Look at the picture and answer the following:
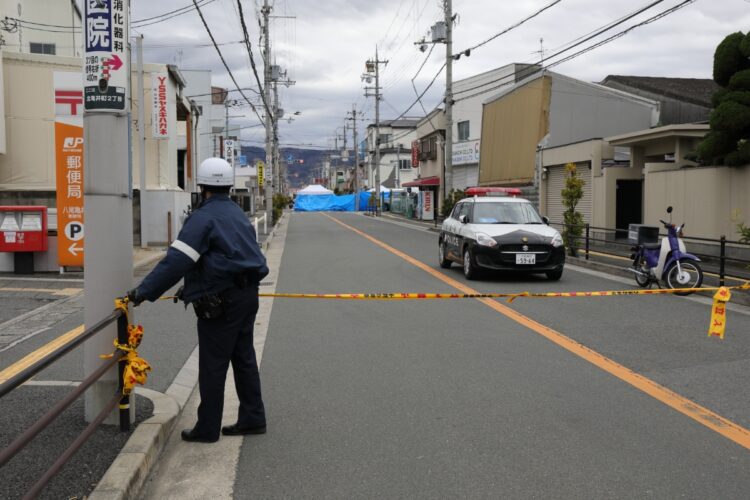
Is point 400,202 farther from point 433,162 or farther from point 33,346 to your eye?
point 33,346

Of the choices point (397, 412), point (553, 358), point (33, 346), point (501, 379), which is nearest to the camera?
point (397, 412)

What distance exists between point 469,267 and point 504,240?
92cm

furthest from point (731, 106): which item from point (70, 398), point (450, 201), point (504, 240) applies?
point (450, 201)

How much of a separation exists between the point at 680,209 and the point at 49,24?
113 ft

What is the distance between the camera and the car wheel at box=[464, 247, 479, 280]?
12.9 m

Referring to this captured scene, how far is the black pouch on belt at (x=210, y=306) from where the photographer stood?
4.23 m

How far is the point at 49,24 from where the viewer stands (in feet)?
123

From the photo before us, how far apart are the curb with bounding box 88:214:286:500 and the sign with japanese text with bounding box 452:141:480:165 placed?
39.2 metres

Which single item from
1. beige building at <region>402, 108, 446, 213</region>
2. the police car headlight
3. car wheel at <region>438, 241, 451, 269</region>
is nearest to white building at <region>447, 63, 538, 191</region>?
beige building at <region>402, 108, 446, 213</region>

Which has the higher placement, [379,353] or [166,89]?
[166,89]

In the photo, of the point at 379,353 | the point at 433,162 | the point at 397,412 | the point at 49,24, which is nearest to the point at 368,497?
the point at 397,412

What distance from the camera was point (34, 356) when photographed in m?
6.98

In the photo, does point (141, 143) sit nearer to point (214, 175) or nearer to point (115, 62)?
point (115, 62)

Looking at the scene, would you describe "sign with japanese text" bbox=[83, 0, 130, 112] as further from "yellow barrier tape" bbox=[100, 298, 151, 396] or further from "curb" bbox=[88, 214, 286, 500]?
"curb" bbox=[88, 214, 286, 500]
